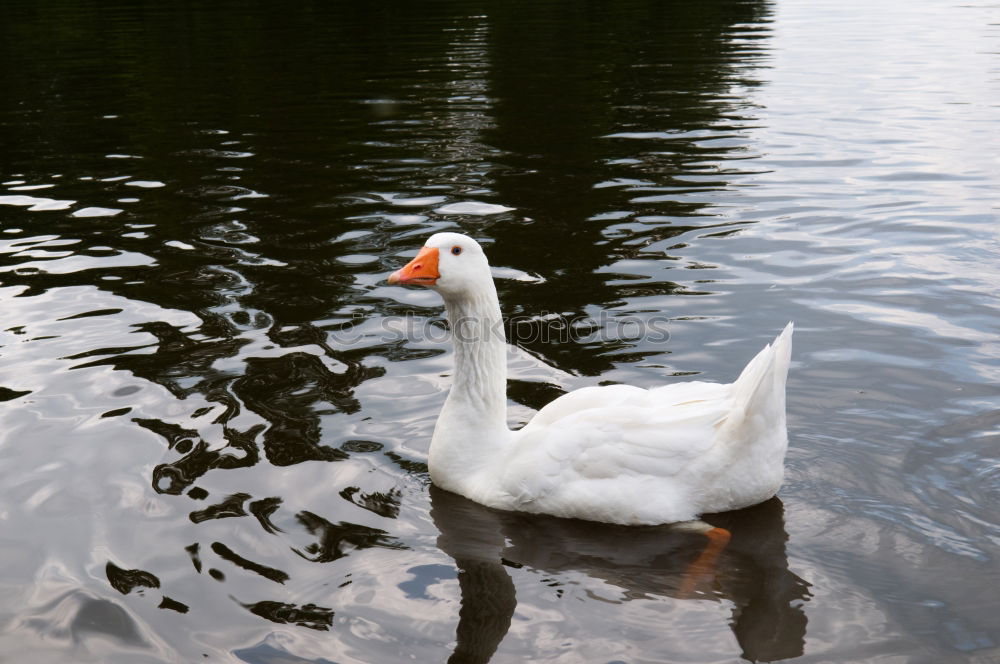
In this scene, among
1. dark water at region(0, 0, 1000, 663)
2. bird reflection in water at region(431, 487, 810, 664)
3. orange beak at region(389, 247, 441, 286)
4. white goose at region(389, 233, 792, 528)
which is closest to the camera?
bird reflection in water at region(431, 487, 810, 664)

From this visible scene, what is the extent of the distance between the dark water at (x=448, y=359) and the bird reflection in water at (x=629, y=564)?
2cm

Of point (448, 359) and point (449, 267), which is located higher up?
point (449, 267)

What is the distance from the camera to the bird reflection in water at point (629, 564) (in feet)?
16.5

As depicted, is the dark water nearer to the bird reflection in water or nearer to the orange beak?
the bird reflection in water

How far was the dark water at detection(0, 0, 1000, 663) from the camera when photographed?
17.0 feet

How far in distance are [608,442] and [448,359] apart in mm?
2860

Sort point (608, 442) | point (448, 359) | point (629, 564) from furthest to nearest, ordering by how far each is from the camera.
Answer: point (448, 359)
point (608, 442)
point (629, 564)

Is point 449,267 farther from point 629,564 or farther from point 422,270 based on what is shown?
point 629,564

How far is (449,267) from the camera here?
20.4ft

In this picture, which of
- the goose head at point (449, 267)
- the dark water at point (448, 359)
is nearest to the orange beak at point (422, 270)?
the goose head at point (449, 267)

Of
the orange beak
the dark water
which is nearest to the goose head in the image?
the orange beak

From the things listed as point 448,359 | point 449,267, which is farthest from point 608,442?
point 448,359

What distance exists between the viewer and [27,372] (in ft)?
26.8

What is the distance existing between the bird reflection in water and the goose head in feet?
4.52
